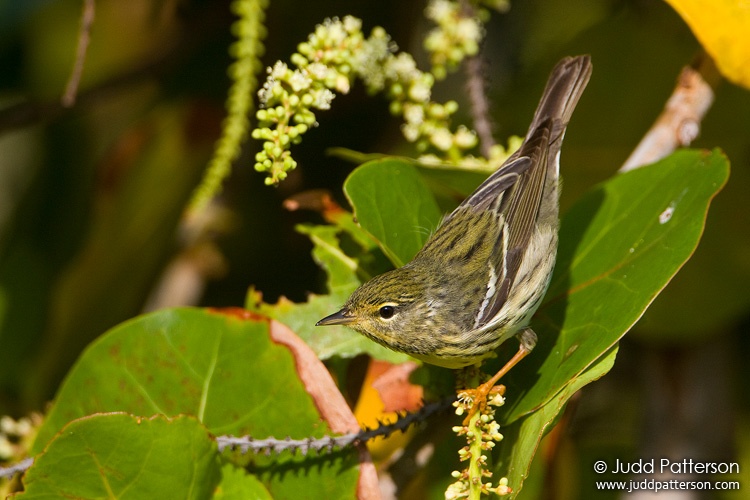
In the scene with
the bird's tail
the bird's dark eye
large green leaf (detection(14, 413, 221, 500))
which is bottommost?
large green leaf (detection(14, 413, 221, 500))

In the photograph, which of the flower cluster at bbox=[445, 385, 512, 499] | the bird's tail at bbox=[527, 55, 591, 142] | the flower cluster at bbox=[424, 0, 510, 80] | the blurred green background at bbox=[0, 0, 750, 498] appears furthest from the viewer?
the blurred green background at bbox=[0, 0, 750, 498]

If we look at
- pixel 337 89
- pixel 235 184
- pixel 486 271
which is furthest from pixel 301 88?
pixel 235 184

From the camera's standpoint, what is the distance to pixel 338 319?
230cm

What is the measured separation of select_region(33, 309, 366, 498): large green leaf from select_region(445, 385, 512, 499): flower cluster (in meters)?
0.35

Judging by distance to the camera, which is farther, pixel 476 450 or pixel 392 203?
pixel 392 203

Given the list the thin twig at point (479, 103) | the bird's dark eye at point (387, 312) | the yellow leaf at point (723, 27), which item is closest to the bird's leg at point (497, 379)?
the bird's dark eye at point (387, 312)

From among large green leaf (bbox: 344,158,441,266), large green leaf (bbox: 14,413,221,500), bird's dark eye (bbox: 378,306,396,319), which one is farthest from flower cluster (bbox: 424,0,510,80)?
large green leaf (bbox: 14,413,221,500)

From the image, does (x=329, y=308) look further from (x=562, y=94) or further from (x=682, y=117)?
(x=682, y=117)

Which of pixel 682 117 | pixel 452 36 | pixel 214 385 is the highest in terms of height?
pixel 452 36

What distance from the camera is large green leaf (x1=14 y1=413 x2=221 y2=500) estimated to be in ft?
6.32

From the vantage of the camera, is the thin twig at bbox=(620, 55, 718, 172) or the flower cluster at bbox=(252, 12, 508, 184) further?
the thin twig at bbox=(620, 55, 718, 172)

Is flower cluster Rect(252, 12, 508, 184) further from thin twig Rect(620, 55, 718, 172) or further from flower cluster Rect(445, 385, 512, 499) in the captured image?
flower cluster Rect(445, 385, 512, 499)

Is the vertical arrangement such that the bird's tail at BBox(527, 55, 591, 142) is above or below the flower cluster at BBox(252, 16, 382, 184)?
above

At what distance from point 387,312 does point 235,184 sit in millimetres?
1401
